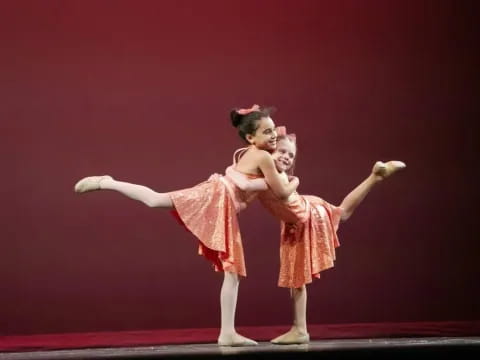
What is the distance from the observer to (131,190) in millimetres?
2783

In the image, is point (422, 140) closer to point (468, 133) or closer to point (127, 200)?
point (468, 133)

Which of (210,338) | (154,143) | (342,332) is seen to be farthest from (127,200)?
(342,332)

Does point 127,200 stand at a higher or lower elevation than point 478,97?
lower

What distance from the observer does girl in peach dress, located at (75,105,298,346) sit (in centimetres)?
282

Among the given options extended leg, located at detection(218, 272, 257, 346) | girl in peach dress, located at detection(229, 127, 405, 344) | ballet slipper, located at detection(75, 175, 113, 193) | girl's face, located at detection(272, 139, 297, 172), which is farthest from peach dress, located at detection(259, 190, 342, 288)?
ballet slipper, located at detection(75, 175, 113, 193)

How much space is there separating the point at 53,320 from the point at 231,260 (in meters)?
1.25

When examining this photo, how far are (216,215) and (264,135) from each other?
1.01 ft

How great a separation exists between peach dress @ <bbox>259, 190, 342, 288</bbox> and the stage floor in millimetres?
249

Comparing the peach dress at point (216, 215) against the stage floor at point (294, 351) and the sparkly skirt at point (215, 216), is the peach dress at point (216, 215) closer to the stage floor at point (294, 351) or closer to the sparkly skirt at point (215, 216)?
the sparkly skirt at point (215, 216)

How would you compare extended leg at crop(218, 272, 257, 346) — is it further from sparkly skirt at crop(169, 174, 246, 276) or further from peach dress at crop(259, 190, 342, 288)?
peach dress at crop(259, 190, 342, 288)

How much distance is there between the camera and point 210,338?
3172mm

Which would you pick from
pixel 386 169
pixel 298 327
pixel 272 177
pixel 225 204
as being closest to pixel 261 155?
pixel 272 177

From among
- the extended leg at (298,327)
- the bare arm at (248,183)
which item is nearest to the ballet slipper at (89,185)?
the bare arm at (248,183)

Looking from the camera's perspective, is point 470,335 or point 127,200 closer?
point 470,335
